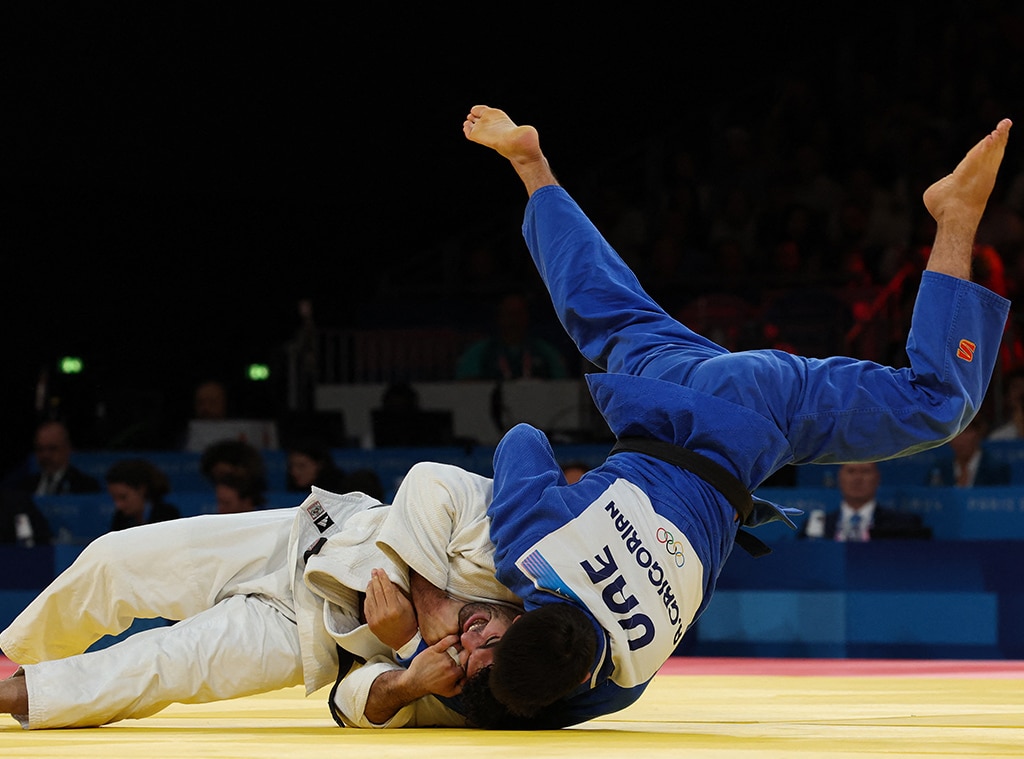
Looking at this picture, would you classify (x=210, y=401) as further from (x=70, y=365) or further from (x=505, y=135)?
(x=505, y=135)

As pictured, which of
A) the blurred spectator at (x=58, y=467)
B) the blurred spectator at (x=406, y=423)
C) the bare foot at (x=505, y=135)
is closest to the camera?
the bare foot at (x=505, y=135)

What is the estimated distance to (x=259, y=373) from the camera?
344 inches

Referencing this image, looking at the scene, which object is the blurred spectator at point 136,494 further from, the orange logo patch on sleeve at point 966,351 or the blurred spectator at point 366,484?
the orange logo patch on sleeve at point 966,351

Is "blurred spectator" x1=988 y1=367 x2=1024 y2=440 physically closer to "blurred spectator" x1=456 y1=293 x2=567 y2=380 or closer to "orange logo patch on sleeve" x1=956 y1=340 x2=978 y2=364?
"blurred spectator" x1=456 y1=293 x2=567 y2=380

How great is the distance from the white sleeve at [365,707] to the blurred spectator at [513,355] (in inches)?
197

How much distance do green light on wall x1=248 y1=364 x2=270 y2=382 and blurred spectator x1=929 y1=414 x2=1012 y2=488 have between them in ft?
13.1

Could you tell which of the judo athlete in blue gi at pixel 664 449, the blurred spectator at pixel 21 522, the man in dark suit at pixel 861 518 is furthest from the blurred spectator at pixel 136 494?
the judo athlete in blue gi at pixel 664 449

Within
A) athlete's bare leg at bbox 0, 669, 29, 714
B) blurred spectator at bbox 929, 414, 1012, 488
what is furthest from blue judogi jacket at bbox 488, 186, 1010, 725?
blurred spectator at bbox 929, 414, 1012, 488

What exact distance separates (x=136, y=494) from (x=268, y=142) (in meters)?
2.95

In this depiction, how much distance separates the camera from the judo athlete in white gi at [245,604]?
2658 millimetres

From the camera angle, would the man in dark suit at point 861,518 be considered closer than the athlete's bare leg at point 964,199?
No

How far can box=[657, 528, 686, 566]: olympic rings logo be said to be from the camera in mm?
2590

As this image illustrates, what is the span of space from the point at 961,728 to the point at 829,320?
486 centimetres

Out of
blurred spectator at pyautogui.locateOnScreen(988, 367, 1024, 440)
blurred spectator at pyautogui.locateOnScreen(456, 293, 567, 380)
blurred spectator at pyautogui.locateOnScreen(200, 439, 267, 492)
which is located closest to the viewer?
blurred spectator at pyautogui.locateOnScreen(200, 439, 267, 492)
